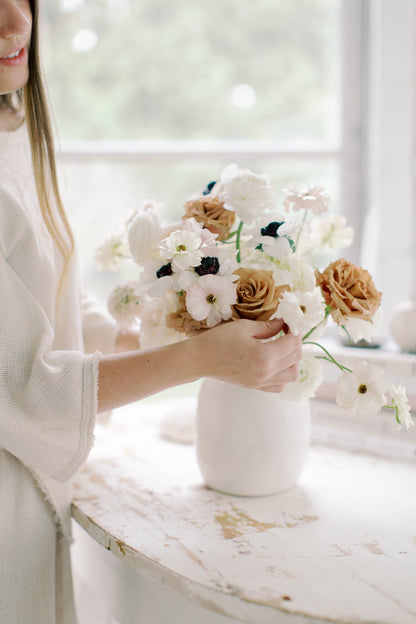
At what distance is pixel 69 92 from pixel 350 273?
3.91ft

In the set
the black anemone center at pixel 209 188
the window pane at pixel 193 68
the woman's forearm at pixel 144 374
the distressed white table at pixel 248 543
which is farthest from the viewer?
the window pane at pixel 193 68

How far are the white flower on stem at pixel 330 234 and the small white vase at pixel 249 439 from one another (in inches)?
10.6

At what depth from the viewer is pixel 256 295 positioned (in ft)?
2.48

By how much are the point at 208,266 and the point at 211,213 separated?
0.13 meters

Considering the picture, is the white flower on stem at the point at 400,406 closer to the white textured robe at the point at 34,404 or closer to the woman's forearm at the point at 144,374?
the woman's forearm at the point at 144,374

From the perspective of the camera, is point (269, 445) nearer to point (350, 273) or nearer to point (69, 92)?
point (350, 273)

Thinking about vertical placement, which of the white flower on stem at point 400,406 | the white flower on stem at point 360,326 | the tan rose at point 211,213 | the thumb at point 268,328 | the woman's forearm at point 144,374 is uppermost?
the tan rose at point 211,213

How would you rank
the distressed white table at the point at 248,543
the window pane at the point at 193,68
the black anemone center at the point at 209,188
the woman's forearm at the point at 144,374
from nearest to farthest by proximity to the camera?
the distressed white table at the point at 248,543 → the woman's forearm at the point at 144,374 → the black anemone center at the point at 209,188 → the window pane at the point at 193,68

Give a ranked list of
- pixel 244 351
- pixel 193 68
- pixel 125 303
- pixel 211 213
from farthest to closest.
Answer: pixel 193 68
pixel 125 303
pixel 211 213
pixel 244 351

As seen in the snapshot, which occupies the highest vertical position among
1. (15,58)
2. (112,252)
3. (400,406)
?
(15,58)

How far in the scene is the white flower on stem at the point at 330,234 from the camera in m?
0.96

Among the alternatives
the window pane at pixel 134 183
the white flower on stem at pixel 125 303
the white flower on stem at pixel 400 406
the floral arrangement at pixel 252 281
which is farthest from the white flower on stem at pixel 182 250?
the window pane at pixel 134 183

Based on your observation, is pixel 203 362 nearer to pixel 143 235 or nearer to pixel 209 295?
pixel 209 295

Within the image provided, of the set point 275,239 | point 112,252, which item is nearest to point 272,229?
point 275,239
